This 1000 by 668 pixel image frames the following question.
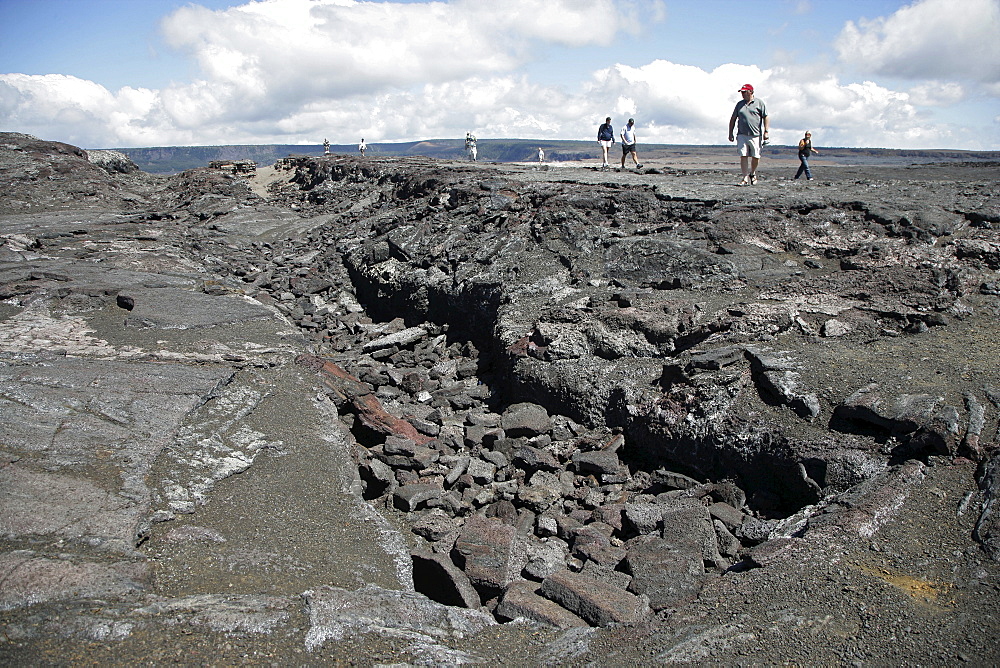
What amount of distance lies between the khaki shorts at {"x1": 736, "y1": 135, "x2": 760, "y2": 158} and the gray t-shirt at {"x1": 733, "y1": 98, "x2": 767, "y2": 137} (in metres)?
0.06

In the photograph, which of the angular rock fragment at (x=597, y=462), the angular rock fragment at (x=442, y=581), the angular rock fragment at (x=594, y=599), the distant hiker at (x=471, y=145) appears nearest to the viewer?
the angular rock fragment at (x=594, y=599)

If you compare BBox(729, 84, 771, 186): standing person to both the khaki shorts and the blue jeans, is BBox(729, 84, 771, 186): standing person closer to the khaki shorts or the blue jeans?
the khaki shorts

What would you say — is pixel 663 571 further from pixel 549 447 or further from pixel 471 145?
pixel 471 145

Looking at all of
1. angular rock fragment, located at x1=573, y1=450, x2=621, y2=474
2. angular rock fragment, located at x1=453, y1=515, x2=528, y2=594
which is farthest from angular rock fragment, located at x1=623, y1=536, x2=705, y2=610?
angular rock fragment, located at x1=573, y1=450, x2=621, y2=474

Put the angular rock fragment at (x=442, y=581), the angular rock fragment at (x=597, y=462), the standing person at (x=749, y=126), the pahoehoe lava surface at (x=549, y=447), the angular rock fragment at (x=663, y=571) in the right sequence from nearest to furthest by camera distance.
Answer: the pahoehoe lava surface at (x=549, y=447)
the angular rock fragment at (x=663, y=571)
the angular rock fragment at (x=442, y=581)
the angular rock fragment at (x=597, y=462)
the standing person at (x=749, y=126)

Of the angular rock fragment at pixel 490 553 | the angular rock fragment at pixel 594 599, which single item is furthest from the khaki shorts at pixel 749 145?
the angular rock fragment at pixel 594 599

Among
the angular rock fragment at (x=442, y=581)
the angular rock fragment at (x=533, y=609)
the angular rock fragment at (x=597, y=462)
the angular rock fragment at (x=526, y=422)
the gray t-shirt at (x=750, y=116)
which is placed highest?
the gray t-shirt at (x=750, y=116)

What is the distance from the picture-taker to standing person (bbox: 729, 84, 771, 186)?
901cm

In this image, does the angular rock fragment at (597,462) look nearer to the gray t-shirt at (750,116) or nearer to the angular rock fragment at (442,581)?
the angular rock fragment at (442,581)

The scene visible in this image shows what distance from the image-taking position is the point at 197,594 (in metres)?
3.08

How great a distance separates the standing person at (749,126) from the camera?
901 cm

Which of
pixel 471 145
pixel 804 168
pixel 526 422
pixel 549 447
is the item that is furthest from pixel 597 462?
pixel 471 145

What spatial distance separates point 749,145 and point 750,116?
404 millimetres

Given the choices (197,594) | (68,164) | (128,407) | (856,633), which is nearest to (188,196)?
(68,164)
